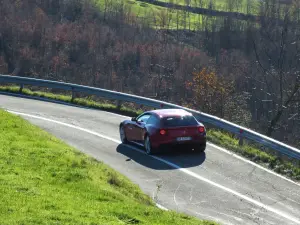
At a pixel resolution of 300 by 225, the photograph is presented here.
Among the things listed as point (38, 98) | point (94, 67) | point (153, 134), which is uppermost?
point (153, 134)

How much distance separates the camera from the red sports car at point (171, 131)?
16.1m

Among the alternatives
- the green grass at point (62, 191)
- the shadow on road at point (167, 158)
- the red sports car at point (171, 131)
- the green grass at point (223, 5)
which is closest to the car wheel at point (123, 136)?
the shadow on road at point (167, 158)

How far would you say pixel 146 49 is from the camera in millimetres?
87000

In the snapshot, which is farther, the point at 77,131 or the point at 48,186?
the point at 77,131

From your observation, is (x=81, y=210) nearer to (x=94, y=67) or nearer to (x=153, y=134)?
(x=153, y=134)

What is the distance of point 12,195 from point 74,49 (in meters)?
73.4

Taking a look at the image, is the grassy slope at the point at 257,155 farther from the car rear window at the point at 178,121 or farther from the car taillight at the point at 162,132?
the car taillight at the point at 162,132

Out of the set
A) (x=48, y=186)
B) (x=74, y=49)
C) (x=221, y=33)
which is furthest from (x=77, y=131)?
(x=221, y=33)

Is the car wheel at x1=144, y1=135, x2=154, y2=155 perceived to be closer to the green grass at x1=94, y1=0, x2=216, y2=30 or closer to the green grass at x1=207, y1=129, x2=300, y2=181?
the green grass at x1=207, y1=129, x2=300, y2=181

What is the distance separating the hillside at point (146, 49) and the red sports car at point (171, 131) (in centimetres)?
1136

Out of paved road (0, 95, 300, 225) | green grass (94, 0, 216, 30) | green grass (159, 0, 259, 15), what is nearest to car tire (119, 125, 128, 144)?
paved road (0, 95, 300, 225)

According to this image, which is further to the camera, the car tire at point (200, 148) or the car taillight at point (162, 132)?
the car tire at point (200, 148)

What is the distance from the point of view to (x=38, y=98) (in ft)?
90.3

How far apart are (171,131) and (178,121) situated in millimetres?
409
